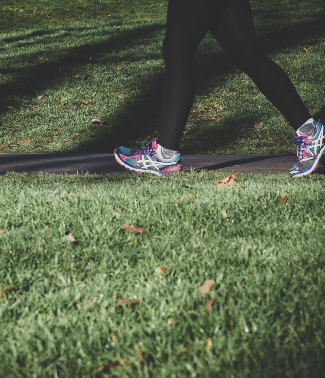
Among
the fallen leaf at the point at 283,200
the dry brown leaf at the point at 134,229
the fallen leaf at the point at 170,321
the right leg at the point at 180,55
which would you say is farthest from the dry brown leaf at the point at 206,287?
the right leg at the point at 180,55

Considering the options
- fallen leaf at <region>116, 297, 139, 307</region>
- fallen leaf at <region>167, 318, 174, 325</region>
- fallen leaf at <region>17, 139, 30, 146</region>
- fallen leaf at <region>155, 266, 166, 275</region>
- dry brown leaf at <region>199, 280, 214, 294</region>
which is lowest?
fallen leaf at <region>17, 139, 30, 146</region>

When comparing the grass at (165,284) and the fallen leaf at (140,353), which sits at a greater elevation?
the fallen leaf at (140,353)

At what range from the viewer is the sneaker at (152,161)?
3230 mm

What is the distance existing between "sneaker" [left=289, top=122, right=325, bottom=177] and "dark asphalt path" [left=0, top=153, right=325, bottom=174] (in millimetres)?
721

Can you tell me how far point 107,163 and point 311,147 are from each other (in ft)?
7.24

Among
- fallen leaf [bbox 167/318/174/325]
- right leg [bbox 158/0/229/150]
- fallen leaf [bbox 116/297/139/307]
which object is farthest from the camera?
right leg [bbox 158/0/229/150]

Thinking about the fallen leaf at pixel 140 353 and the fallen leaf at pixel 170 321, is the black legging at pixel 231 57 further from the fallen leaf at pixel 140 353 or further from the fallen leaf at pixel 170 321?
the fallen leaf at pixel 140 353

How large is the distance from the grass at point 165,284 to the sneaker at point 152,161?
73cm

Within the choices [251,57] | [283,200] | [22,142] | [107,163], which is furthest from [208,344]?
[22,142]

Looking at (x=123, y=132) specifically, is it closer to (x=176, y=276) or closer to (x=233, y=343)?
(x=176, y=276)

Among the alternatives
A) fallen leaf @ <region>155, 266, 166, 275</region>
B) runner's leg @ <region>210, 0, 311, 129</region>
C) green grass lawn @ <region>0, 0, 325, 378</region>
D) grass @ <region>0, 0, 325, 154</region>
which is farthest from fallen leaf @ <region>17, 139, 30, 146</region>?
fallen leaf @ <region>155, 266, 166, 275</region>

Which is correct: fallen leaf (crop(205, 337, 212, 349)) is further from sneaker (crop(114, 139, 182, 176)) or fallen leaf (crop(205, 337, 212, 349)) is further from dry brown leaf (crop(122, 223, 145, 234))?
sneaker (crop(114, 139, 182, 176))

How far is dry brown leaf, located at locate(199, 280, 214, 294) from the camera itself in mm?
1481

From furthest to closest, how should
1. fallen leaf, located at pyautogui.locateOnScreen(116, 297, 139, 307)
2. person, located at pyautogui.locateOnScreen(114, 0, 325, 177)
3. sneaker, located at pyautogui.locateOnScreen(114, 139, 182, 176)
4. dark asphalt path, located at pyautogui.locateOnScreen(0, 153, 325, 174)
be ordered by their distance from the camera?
dark asphalt path, located at pyautogui.locateOnScreen(0, 153, 325, 174) → sneaker, located at pyautogui.locateOnScreen(114, 139, 182, 176) → person, located at pyautogui.locateOnScreen(114, 0, 325, 177) → fallen leaf, located at pyautogui.locateOnScreen(116, 297, 139, 307)
